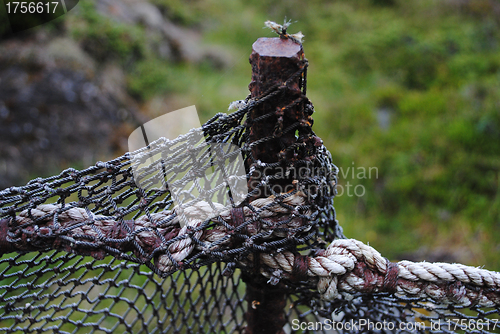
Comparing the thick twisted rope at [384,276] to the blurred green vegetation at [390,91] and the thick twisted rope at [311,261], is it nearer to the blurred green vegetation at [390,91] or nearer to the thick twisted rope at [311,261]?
the thick twisted rope at [311,261]

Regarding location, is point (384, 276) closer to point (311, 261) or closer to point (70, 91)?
point (311, 261)

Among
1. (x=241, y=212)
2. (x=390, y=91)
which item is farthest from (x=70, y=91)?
(x=241, y=212)

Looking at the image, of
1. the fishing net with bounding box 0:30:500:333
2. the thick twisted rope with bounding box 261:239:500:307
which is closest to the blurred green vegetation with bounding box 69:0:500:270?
the thick twisted rope with bounding box 261:239:500:307

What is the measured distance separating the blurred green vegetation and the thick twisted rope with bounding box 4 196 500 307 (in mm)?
1632

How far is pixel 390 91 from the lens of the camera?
12.6 feet

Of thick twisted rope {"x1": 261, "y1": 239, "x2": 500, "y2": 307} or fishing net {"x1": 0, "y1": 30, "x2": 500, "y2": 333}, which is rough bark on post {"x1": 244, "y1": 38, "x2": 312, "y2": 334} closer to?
fishing net {"x1": 0, "y1": 30, "x2": 500, "y2": 333}

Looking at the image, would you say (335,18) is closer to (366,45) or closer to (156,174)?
(366,45)

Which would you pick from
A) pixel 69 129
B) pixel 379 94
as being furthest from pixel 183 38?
pixel 379 94

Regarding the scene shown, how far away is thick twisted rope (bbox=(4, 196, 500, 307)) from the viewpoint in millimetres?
938

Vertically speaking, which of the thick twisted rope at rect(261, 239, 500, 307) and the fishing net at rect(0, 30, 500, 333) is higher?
the fishing net at rect(0, 30, 500, 333)

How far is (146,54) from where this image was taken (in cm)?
443

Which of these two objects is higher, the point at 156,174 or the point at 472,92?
the point at 156,174

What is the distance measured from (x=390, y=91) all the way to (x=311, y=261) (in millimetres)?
3250

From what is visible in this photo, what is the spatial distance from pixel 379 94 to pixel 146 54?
8.62 ft
